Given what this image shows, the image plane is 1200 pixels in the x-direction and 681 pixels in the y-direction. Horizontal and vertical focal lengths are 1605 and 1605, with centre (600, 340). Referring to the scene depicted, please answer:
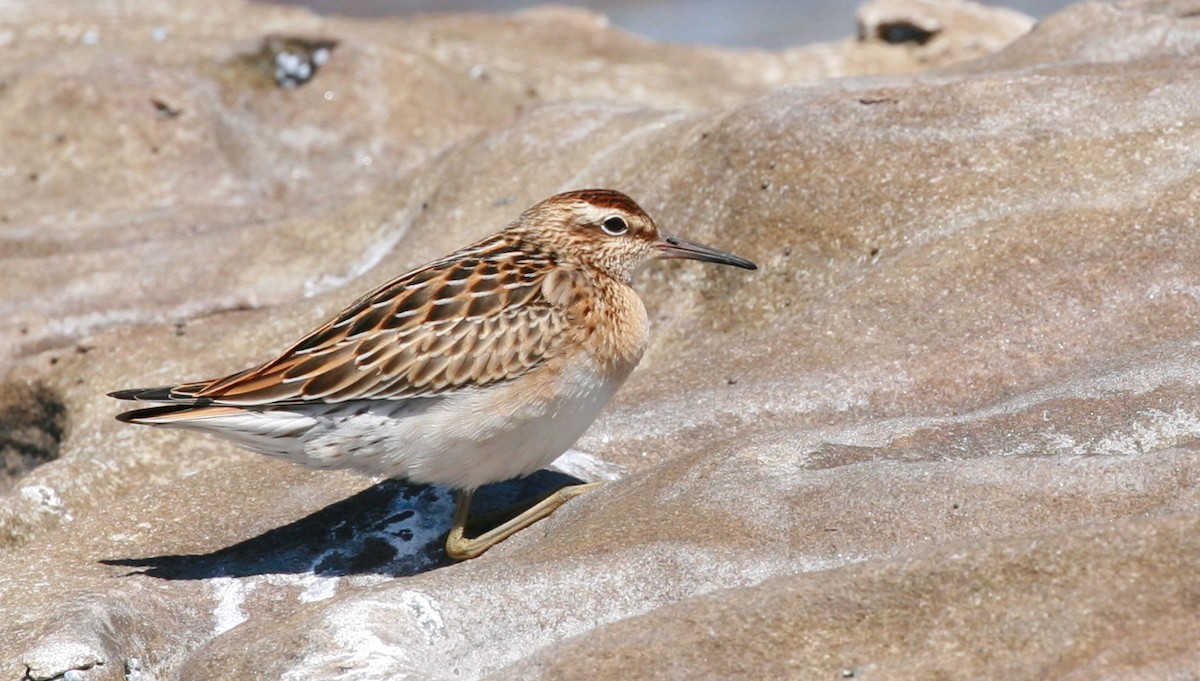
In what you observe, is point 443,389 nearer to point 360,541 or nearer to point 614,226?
point 360,541

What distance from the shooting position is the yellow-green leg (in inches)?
384

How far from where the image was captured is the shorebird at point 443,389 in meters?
9.47

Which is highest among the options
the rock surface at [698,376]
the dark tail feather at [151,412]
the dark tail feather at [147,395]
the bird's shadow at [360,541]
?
the dark tail feather at [147,395]

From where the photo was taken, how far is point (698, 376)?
38.2 ft

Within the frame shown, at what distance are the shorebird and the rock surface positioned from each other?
54cm

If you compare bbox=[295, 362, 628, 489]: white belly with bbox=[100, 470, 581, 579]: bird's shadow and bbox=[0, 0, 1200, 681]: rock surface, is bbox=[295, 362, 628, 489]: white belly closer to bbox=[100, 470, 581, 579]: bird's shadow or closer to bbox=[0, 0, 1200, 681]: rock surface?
bbox=[0, 0, 1200, 681]: rock surface

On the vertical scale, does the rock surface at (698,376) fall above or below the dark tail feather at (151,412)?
below

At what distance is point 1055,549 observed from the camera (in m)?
7.34

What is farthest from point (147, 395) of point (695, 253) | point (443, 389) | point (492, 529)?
point (695, 253)

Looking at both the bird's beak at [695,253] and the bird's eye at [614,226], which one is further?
the bird's beak at [695,253]

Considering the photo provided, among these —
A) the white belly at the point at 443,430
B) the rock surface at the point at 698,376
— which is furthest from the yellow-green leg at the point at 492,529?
the white belly at the point at 443,430

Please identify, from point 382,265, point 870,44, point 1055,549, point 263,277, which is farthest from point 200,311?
point 870,44

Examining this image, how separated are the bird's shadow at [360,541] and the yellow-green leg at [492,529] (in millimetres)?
229

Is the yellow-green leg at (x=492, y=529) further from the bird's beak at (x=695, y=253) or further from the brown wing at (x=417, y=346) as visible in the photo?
the bird's beak at (x=695, y=253)
